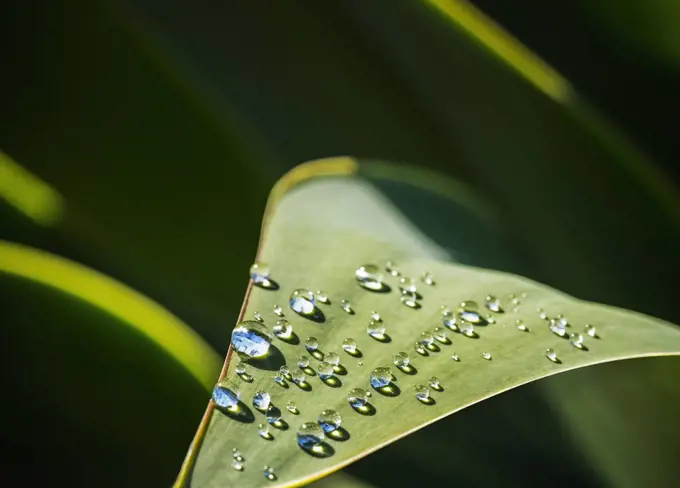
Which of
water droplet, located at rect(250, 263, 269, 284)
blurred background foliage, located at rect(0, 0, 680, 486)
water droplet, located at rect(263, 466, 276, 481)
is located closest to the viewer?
water droplet, located at rect(263, 466, 276, 481)

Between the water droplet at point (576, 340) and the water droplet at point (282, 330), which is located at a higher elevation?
the water droplet at point (576, 340)

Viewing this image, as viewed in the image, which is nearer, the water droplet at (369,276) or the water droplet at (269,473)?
the water droplet at (269,473)

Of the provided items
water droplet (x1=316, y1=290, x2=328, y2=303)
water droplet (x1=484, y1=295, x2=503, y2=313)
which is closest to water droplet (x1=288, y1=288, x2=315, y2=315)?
water droplet (x1=316, y1=290, x2=328, y2=303)

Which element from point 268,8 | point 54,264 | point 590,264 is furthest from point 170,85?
point 590,264

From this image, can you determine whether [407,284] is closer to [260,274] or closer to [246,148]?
[260,274]

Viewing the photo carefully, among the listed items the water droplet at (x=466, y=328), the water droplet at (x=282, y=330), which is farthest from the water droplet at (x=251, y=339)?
the water droplet at (x=466, y=328)

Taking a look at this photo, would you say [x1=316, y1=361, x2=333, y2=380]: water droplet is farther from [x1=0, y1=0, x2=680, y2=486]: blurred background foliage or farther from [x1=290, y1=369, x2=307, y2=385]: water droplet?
[x1=0, y1=0, x2=680, y2=486]: blurred background foliage

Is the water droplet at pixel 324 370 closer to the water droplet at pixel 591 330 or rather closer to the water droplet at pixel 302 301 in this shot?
the water droplet at pixel 302 301
